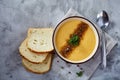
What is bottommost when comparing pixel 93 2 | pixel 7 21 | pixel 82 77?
pixel 82 77

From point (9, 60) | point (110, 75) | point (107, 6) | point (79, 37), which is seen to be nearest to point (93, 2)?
point (107, 6)

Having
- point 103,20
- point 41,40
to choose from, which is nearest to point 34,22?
point 41,40

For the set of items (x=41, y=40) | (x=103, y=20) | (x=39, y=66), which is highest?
(x=103, y=20)

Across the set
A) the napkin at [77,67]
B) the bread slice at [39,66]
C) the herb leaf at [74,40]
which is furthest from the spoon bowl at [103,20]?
the bread slice at [39,66]

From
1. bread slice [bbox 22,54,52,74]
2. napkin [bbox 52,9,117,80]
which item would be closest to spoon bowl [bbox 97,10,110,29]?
napkin [bbox 52,9,117,80]

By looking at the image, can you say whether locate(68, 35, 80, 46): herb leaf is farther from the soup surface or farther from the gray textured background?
the gray textured background

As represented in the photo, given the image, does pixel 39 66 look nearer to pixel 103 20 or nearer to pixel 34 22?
pixel 34 22

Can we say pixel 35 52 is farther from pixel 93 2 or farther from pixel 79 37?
pixel 93 2
